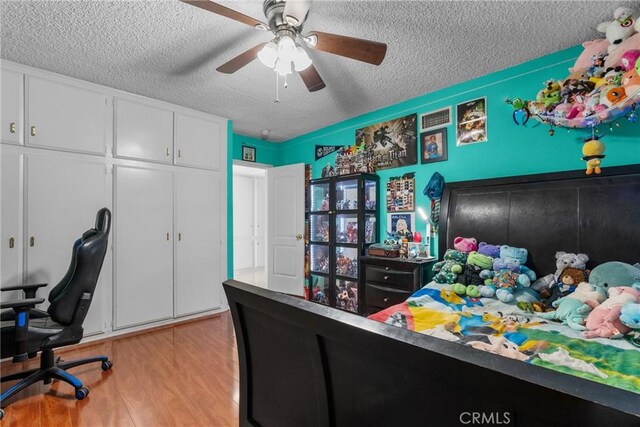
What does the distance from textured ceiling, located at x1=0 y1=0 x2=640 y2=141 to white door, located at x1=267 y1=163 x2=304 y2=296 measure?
1573 mm

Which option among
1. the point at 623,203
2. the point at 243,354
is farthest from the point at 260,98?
the point at 623,203

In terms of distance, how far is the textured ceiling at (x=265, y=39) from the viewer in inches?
73.2

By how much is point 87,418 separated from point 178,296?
167cm

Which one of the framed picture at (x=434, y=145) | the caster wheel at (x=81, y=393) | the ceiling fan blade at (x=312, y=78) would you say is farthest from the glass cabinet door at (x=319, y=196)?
the caster wheel at (x=81, y=393)

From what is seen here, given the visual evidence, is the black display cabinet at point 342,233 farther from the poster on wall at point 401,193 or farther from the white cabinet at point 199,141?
the white cabinet at point 199,141

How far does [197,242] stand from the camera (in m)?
3.58

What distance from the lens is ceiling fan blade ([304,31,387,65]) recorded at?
162cm

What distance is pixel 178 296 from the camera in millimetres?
3391

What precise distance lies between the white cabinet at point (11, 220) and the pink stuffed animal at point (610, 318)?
13.3 feet

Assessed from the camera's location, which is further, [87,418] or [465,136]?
[465,136]

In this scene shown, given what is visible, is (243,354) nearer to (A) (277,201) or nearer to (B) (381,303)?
(B) (381,303)

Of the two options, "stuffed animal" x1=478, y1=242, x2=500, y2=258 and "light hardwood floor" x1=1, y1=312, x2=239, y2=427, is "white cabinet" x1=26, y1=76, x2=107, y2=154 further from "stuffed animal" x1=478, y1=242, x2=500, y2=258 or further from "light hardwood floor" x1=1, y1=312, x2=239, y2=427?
"stuffed animal" x1=478, y1=242, x2=500, y2=258

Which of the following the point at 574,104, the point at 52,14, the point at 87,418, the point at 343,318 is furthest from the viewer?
the point at 574,104
